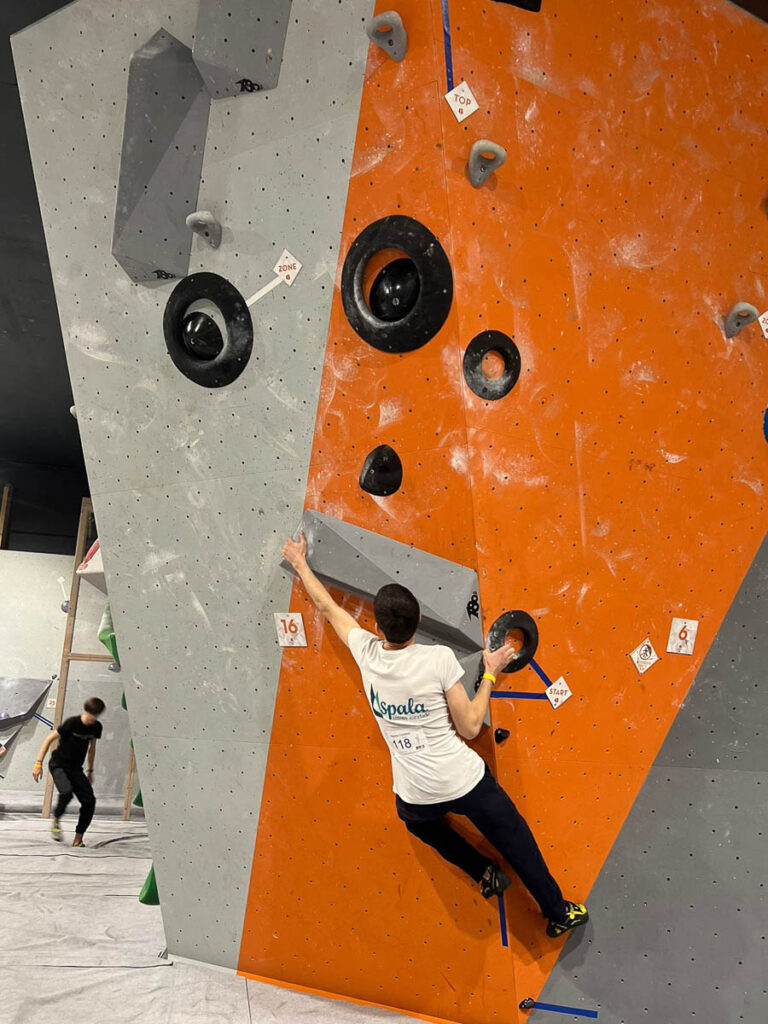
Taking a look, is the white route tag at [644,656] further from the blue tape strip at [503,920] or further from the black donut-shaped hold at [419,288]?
the black donut-shaped hold at [419,288]

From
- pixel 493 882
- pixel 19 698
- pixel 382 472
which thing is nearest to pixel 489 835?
pixel 493 882

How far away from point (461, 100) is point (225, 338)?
3.51ft

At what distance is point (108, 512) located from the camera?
291cm

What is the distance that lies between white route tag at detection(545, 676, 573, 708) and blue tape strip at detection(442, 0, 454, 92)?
181 cm

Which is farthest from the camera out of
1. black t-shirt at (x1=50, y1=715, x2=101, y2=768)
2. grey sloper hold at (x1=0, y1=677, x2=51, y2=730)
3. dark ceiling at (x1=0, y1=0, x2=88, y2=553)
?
grey sloper hold at (x1=0, y1=677, x2=51, y2=730)

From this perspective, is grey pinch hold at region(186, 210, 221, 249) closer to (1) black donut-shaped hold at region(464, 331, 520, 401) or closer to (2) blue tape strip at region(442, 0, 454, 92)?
(2) blue tape strip at region(442, 0, 454, 92)

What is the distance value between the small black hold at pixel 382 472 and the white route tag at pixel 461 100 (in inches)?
39.2

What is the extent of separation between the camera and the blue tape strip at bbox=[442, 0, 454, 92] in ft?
7.09

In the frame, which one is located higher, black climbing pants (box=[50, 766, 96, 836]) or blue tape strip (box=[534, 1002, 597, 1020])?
blue tape strip (box=[534, 1002, 597, 1020])

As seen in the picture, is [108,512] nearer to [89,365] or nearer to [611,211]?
[89,365]

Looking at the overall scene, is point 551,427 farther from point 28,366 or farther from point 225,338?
point 28,366

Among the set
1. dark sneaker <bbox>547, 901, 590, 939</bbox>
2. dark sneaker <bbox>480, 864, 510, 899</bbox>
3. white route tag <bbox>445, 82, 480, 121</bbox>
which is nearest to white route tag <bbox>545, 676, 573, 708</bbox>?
dark sneaker <bbox>480, 864, 510, 899</bbox>

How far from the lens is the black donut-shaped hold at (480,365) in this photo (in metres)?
2.25

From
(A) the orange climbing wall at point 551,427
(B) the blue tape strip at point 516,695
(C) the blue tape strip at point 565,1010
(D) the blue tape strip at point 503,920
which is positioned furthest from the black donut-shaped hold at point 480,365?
(C) the blue tape strip at point 565,1010
